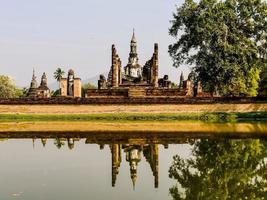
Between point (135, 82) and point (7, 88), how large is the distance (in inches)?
1296

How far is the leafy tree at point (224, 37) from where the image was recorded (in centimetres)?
3669

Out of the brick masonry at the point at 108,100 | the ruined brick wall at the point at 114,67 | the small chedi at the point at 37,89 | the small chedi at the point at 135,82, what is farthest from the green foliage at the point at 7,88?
the brick masonry at the point at 108,100

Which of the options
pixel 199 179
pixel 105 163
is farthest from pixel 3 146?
pixel 199 179

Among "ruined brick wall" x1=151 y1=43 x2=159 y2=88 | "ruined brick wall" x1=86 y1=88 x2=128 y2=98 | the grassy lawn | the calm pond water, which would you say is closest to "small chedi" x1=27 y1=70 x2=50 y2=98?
"ruined brick wall" x1=86 y1=88 x2=128 y2=98

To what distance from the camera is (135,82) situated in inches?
1759

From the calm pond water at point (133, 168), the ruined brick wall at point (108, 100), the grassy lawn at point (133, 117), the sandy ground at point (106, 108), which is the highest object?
the ruined brick wall at point (108, 100)

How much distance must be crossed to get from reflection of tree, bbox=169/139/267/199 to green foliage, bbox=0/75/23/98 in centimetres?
5716

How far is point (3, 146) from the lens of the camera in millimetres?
17734

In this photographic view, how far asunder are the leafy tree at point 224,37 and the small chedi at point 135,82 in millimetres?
3270

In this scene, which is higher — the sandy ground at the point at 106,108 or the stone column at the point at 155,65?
the stone column at the point at 155,65

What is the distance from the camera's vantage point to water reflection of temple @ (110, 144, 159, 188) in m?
11.8

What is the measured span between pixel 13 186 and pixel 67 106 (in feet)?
74.7

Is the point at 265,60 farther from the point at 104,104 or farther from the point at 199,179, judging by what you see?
the point at 199,179

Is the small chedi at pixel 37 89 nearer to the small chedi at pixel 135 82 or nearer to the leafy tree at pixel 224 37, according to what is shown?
the small chedi at pixel 135 82
